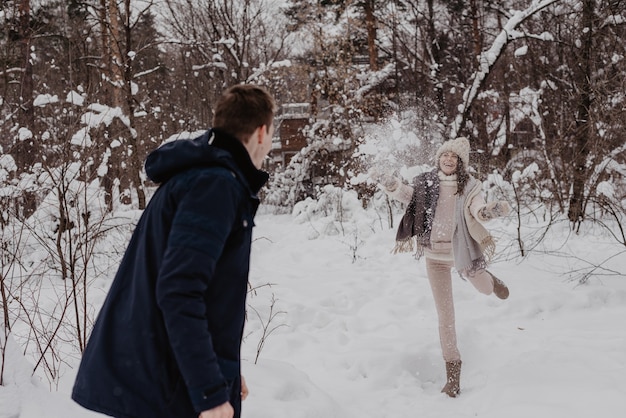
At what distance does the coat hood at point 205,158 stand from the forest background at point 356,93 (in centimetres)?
314

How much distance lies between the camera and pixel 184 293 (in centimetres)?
138

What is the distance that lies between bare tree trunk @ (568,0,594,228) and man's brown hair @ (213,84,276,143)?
731 cm

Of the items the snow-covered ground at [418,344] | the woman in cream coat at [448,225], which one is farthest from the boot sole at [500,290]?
the woman in cream coat at [448,225]

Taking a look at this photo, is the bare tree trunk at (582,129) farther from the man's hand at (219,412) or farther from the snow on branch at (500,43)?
the man's hand at (219,412)

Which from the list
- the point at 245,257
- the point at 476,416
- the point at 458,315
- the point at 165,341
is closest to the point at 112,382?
the point at 165,341

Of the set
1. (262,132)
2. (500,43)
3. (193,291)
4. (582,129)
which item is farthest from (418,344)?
(500,43)

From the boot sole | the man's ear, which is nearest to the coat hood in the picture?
the man's ear

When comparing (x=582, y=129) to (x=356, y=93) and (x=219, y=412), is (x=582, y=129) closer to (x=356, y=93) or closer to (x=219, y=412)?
(x=219, y=412)

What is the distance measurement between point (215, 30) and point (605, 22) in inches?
466

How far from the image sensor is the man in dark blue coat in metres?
1.38

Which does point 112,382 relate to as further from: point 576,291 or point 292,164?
point 292,164

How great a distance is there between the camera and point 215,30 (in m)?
16.2

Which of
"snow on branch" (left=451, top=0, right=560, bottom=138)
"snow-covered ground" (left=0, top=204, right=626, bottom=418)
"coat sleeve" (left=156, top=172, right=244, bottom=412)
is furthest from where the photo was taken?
"snow on branch" (left=451, top=0, right=560, bottom=138)

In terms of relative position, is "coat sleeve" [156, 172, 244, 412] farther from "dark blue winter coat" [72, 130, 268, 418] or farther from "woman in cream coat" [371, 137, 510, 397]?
"woman in cream coat" [371, 137, 510, 397]
